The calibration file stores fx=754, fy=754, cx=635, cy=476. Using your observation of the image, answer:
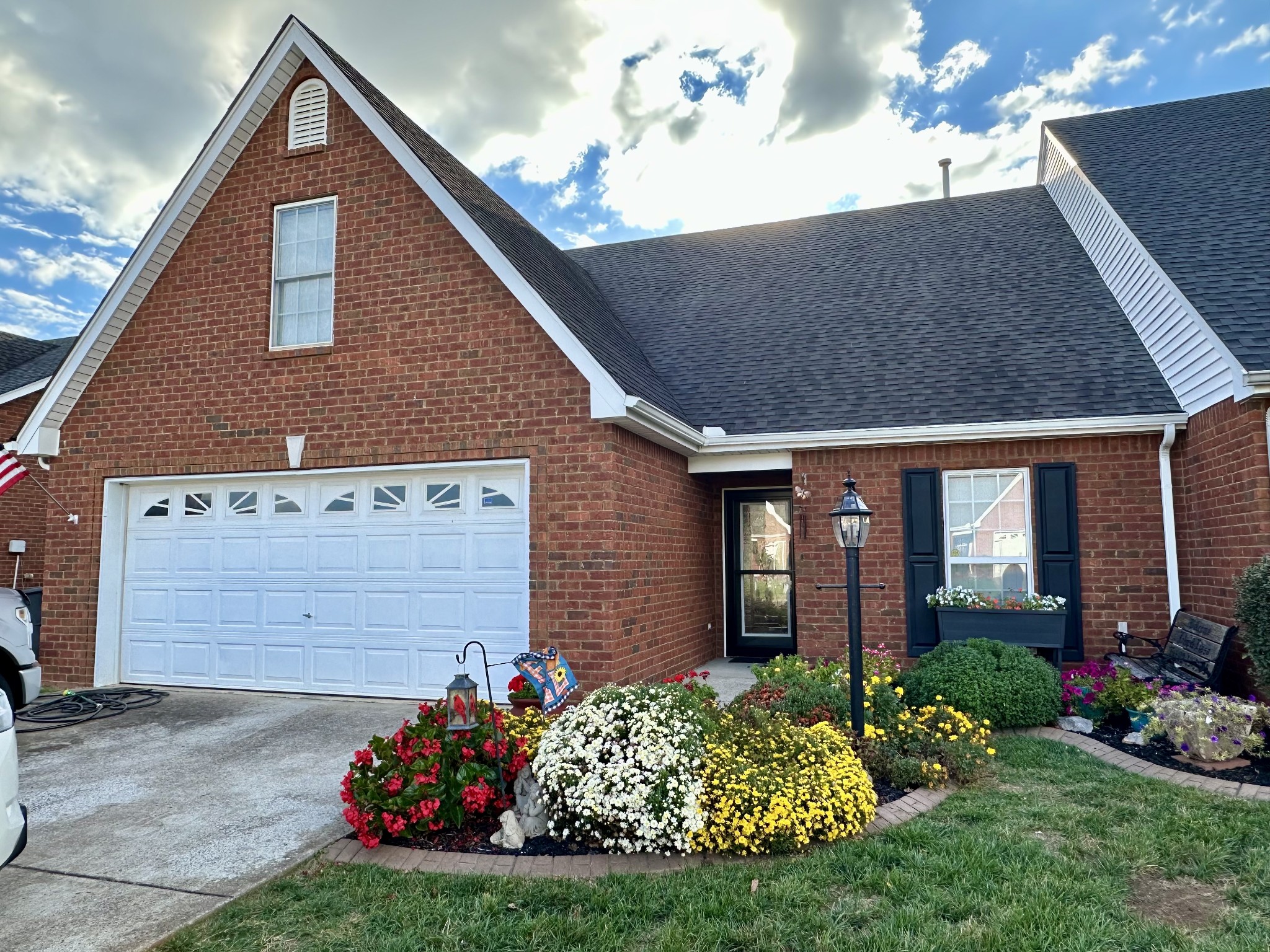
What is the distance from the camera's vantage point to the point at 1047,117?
38.4 ft

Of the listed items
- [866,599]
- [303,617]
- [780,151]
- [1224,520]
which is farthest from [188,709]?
[780,151]

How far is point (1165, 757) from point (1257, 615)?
1.55 metres

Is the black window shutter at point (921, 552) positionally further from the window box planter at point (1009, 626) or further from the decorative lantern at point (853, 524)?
the decorative lantern at point (853, 524)

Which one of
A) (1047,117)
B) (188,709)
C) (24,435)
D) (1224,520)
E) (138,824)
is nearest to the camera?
(138,824)

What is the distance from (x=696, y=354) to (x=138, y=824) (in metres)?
8.31

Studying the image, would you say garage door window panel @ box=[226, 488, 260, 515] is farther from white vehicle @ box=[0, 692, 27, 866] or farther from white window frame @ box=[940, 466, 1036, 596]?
white window frame @ box=[940, 466, 1036, 596]

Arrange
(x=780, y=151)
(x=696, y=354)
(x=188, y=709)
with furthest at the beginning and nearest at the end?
(x=780, y=151), (x=696, y=354), (x=188, y=709)

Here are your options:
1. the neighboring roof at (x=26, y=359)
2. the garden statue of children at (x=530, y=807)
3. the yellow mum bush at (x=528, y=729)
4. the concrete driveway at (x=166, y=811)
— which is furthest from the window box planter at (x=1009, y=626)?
the neighboring roof at (x=26, y=359)

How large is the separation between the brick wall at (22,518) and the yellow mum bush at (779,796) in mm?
14382

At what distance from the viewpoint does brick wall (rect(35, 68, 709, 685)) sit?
7441mm

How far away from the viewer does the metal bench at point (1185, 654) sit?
6.47m

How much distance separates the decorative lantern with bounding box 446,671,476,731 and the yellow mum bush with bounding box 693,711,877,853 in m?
1.42

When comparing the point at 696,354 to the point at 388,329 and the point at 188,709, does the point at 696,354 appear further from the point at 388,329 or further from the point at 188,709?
the point at 188,709

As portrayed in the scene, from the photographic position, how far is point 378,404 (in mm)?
8188
